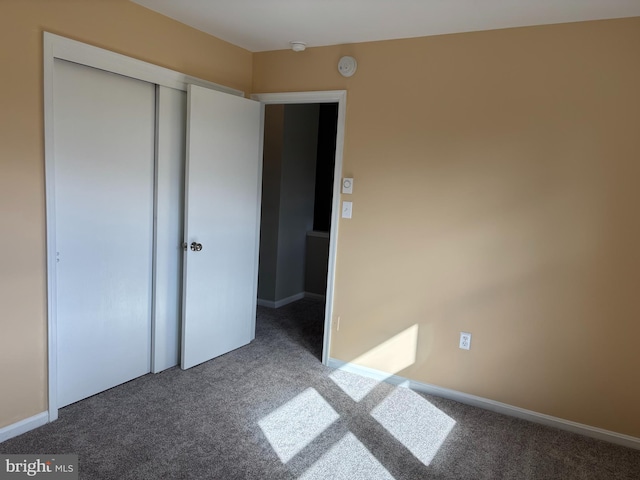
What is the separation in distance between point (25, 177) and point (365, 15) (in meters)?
2.01

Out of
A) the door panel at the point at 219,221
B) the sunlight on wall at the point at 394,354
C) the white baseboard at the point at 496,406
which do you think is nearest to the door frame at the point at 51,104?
the door panel at the point at 219,221

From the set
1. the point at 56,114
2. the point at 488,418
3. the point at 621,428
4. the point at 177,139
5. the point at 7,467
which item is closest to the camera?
the point at 7,467

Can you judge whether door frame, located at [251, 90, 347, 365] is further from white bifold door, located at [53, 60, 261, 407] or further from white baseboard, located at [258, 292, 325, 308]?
white baseboard, located at [258, 292, 325, 308]

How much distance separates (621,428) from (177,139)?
3.25m

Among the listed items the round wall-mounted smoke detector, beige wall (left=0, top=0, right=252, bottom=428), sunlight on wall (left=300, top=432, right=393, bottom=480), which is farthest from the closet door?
sunlight on wall (left=300, top=432, right=393, bottom=480)

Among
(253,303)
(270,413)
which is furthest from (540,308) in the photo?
(253,303)

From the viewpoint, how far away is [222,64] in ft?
10.9

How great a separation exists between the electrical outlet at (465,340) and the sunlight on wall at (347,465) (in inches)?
38.5

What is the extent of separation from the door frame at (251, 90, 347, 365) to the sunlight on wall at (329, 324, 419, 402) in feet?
0.91

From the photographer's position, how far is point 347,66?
10.3ft

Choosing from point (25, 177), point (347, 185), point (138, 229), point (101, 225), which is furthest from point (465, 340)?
point (25, 177)

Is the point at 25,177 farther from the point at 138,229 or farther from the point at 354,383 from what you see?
the point at 354,383

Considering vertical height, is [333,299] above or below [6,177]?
below

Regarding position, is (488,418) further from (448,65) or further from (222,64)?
(222,64)
